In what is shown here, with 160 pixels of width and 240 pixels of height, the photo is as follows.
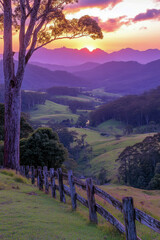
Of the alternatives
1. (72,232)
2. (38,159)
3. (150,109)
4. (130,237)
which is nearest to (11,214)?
(72,232)

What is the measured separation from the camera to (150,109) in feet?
516

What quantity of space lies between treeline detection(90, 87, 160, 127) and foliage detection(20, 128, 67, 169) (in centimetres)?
12588

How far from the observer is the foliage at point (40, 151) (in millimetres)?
30406

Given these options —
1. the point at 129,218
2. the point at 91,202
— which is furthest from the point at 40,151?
the point at 129,218

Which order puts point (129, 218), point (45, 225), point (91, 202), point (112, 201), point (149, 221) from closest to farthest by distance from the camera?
1. point (149, 221)
2. point (129, 218)
3. point (112, 201)
4. point (45, 225)
5. point (91, 202)

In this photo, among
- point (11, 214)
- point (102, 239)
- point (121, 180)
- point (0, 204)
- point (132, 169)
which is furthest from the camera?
point (121, 180)

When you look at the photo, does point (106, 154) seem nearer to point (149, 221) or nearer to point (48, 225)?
point (48, 225)

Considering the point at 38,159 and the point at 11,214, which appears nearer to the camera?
the point at 11,214

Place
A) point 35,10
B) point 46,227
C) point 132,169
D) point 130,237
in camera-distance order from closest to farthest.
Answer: point 130,237, point 46,227, point 35,10, point 132,169

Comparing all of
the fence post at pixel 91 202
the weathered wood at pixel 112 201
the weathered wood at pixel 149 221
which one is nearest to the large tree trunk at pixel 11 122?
the fence post at pixel 91 202

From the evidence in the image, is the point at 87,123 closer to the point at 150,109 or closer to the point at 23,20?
the point at 150,109

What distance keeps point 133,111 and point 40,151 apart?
135 meters

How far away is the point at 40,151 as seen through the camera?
101ft

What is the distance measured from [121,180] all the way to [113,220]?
60.2 metres
